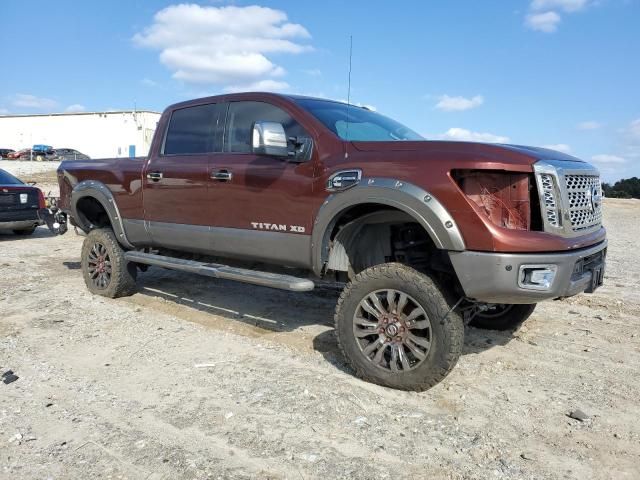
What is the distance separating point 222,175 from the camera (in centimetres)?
470

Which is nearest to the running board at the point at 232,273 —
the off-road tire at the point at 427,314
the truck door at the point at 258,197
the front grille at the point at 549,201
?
the truck door at the point at 258,197

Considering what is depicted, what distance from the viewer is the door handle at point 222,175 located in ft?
15.3

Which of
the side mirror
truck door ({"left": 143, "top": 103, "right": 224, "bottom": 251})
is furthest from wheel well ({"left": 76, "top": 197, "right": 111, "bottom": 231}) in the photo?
the side mirror

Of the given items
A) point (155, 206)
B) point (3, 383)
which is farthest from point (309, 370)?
point (155, 206)

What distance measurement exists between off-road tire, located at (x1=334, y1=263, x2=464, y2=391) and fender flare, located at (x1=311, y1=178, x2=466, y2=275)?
35 cm

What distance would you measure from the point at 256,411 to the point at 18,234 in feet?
35.9

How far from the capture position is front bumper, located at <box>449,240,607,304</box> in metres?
3.21

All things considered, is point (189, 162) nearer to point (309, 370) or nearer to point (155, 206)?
point (155, 206)

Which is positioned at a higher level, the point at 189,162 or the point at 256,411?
the point at 189,162

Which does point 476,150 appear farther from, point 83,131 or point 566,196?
point 83,131

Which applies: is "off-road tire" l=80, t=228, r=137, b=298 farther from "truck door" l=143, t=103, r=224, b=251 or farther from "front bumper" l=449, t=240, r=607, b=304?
"front bumper" l=449, t=240, r=607, b=304

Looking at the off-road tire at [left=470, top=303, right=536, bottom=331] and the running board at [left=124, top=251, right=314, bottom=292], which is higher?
the running board at [left=124, top=251, right=314, bottom=292]

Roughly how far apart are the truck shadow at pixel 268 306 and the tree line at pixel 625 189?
30.0 metres

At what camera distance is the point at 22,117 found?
6894cm
